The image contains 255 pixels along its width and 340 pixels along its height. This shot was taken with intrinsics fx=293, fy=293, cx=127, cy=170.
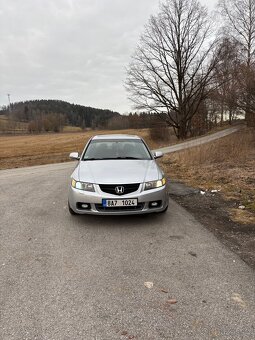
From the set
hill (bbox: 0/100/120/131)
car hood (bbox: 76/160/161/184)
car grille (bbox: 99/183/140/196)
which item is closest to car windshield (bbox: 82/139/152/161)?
car hood (bbox: 76/160/161/184)

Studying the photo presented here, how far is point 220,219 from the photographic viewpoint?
5531 millimetres

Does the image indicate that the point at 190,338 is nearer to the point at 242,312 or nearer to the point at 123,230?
the point at 242,312

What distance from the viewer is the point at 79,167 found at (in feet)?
19.1

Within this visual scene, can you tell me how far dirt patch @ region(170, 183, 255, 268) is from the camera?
4227 mm

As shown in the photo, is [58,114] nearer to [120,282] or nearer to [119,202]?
[119,202]

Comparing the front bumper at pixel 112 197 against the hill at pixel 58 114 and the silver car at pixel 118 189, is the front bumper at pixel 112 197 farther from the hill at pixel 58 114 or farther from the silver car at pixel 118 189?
the hill at pixel 58 114

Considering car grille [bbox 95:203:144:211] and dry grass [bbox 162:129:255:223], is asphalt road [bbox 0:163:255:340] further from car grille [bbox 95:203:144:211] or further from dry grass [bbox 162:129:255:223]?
dry grass [bbox 162:129:255:223]

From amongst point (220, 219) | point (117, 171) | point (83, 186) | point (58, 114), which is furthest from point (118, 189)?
point (58, 114)

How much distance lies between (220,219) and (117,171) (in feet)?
7.04

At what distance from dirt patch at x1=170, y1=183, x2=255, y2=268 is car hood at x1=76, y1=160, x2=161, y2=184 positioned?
4.34 feet

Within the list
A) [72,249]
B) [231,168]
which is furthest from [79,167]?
[231,168]

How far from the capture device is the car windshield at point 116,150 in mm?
6418

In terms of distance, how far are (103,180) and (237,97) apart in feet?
49.0

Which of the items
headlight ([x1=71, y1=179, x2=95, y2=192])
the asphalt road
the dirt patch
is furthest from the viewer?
headlight ([x1=71, y1=179, x2=95, y2=192])
